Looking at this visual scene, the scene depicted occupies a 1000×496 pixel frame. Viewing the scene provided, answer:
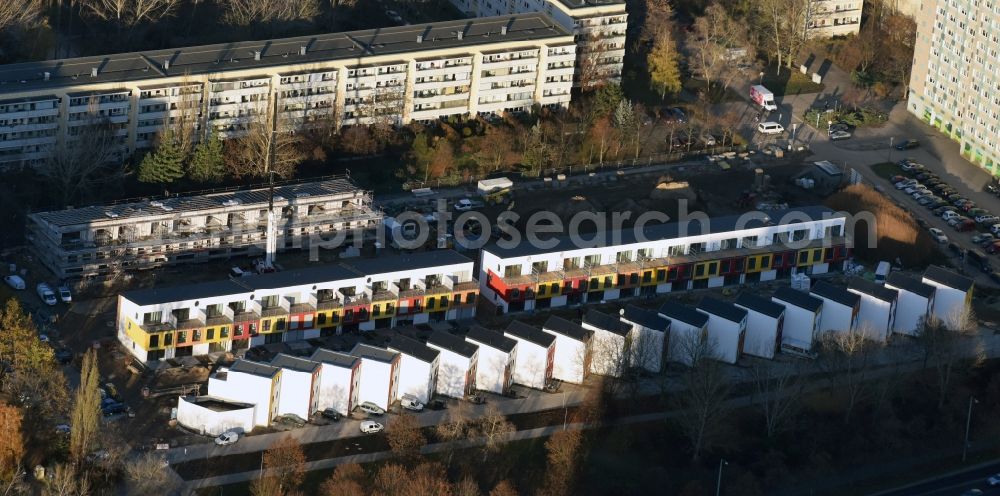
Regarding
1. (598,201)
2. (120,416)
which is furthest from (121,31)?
(120,416)

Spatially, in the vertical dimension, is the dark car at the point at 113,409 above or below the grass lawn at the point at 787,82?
below

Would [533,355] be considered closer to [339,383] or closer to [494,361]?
[494,361]

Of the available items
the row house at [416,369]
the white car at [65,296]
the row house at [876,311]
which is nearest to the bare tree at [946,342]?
the row house at [876,311]

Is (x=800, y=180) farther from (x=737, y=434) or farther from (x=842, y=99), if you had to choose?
(x=737, y=434)

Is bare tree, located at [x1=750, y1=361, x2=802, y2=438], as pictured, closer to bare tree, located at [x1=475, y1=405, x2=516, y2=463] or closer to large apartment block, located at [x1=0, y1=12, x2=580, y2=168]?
bare tree, located at [x1=475, y1=405, x2=516, y2=463]

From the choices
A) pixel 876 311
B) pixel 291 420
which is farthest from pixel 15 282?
pixel 876 311

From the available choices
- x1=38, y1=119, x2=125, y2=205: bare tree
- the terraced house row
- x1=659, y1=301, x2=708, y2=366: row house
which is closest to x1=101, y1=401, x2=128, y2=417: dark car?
the terraced house row

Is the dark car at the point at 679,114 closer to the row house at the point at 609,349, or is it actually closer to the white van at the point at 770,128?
the white van at the point at 770,128
